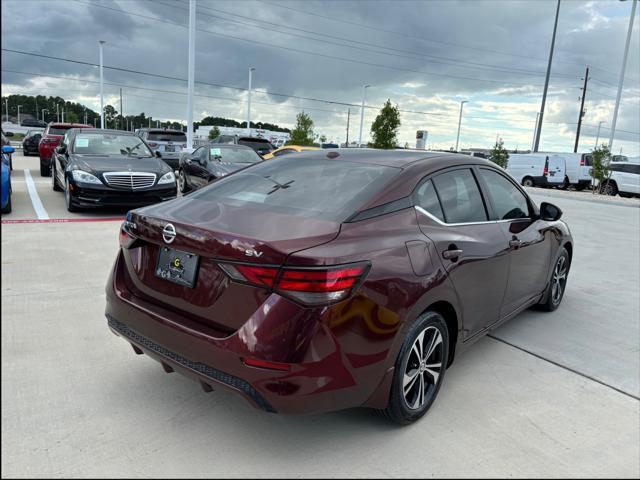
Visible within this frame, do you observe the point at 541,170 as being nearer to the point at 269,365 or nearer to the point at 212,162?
the point at 212,162

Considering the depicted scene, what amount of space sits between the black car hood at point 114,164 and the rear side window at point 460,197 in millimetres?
6915

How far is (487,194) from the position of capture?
3.62 metres

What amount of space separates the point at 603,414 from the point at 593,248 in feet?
21.1

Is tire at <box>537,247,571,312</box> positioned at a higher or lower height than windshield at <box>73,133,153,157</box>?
lower

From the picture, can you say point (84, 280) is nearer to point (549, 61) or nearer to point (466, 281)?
point (466, 281)

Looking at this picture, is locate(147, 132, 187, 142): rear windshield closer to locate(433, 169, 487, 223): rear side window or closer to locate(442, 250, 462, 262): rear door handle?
locate(433, 169, 487, 223): rear side window

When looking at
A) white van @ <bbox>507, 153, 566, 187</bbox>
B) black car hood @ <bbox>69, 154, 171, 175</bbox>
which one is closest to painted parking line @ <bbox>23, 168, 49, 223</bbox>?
black car hood @ <bbox>69, 154, 171, 175</bbox>

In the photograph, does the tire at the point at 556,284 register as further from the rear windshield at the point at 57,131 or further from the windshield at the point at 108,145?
the rear windshield at the point at 57,131

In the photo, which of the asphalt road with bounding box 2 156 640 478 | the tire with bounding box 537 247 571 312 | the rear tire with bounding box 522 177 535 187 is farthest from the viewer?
the rear tire with bounding box 522 177 535 187

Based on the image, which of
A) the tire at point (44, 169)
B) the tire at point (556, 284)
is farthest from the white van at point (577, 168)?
the tire at point (44, 169)

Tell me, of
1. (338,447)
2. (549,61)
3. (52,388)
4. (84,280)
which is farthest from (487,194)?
(549,61)

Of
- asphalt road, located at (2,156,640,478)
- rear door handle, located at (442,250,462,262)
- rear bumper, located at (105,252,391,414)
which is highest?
rear door handle, located at (442,250,462,262)

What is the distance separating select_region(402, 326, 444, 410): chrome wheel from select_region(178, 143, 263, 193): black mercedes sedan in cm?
890

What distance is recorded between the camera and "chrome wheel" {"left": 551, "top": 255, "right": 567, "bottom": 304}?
4.82 m
